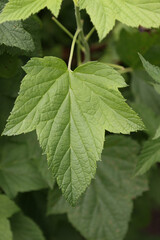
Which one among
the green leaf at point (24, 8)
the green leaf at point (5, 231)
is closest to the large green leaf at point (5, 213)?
the green leaf at point (5, 231)

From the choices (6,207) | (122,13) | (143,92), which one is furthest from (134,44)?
(6,207)

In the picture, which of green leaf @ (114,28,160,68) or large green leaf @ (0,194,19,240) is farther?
green leaf @ (114,28,160,68)

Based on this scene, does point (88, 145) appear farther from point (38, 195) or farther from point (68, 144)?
point (38, 195)

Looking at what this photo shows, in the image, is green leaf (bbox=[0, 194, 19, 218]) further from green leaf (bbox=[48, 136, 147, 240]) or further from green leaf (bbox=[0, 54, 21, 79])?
green leaf (bbox=[0, 54, 21, 79])

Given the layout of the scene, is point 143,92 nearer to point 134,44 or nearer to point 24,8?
point 134,44

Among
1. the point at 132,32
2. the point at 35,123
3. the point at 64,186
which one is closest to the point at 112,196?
the point at 64,186

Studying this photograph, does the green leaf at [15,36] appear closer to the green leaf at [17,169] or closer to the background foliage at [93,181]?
the background foliage at [93,181]

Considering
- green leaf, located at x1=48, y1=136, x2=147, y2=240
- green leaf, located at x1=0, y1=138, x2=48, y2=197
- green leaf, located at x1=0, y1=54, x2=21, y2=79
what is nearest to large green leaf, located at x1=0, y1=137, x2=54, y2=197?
green leaf, located at x1=0, y1=138, x2=48, y2=197
